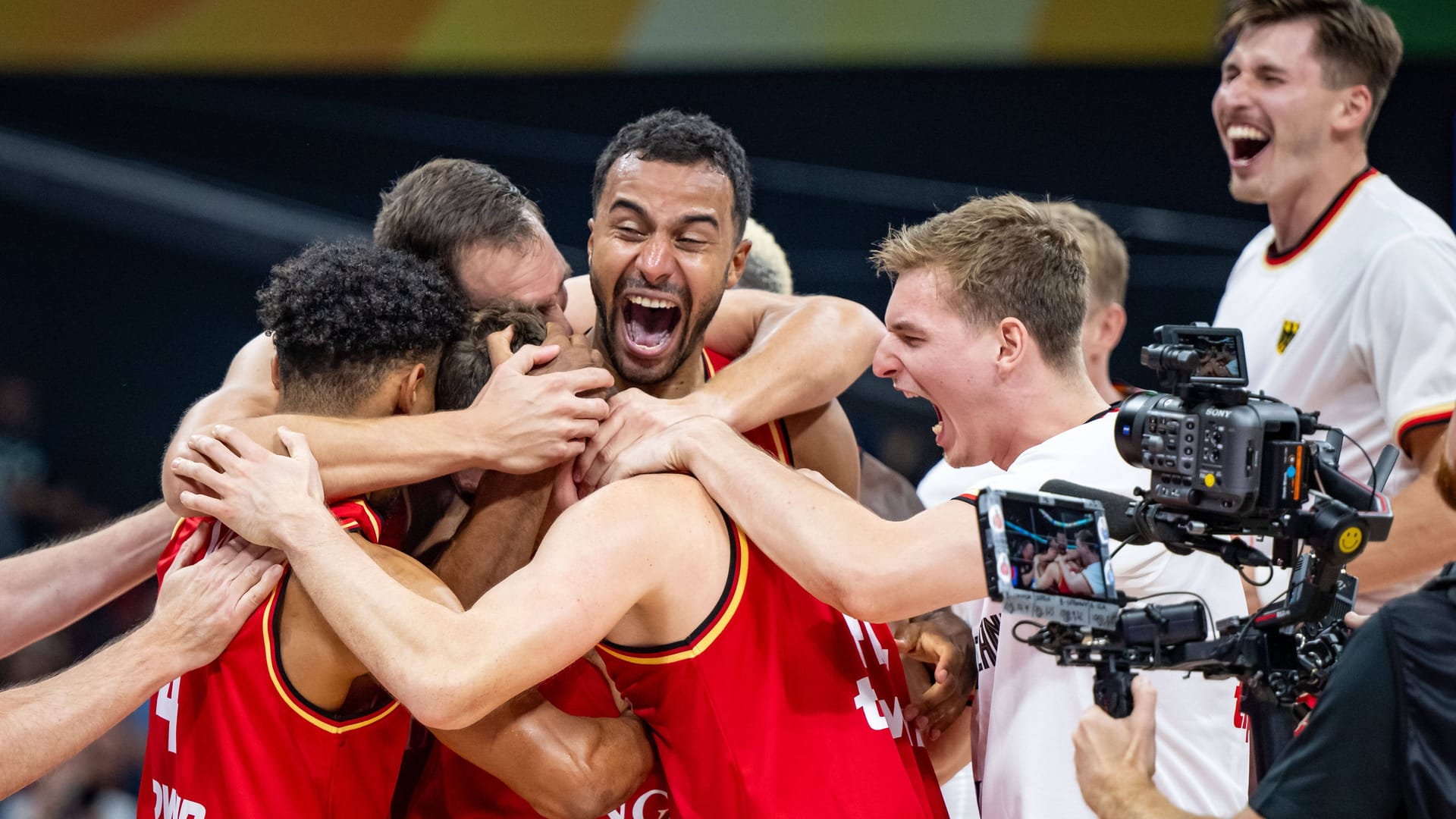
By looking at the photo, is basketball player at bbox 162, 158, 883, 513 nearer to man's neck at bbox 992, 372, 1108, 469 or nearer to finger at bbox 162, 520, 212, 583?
finger at bbox 162, 520, 212, 583

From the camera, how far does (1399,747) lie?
1.70 metres

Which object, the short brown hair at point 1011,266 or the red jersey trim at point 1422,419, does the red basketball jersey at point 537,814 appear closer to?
the short brown hair at point 1011,266

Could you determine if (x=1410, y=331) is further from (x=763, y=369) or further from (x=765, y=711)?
(x=765, y=711)

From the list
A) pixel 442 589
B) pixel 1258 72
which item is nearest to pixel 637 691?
pixel 442 589

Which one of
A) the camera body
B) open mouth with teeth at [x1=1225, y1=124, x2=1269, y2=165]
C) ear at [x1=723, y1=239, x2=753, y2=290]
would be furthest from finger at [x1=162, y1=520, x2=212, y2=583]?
open mouth with teeth at [x1=1225, y1=124, x2=1269, y2=165]

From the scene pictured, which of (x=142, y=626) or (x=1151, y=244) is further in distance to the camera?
(x=1151, y=244)

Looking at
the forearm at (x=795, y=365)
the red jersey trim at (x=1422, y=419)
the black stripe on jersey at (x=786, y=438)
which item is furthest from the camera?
the red jersey trim at (x=1422, y=419)

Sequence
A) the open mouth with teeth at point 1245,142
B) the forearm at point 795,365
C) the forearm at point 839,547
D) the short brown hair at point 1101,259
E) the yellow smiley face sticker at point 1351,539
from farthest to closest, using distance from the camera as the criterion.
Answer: the short brown hair at point 1101,259 → the open mouth with teeth at point 1245,142 → the forearm at point 795,365 → the forearm at point 839,547 → the yellow smiley face sticker at point 1351,539

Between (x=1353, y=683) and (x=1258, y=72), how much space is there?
3110 millimetres

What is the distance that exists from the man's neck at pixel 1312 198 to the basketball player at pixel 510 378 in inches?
67.9

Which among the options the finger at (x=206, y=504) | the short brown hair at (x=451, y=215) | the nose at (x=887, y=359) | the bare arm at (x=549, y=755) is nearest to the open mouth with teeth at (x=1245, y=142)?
the nose at (x=887, y=359)

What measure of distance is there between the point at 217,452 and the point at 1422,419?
298cm

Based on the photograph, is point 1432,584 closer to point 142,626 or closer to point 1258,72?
point 142,626

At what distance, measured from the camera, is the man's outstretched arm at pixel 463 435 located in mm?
2496
